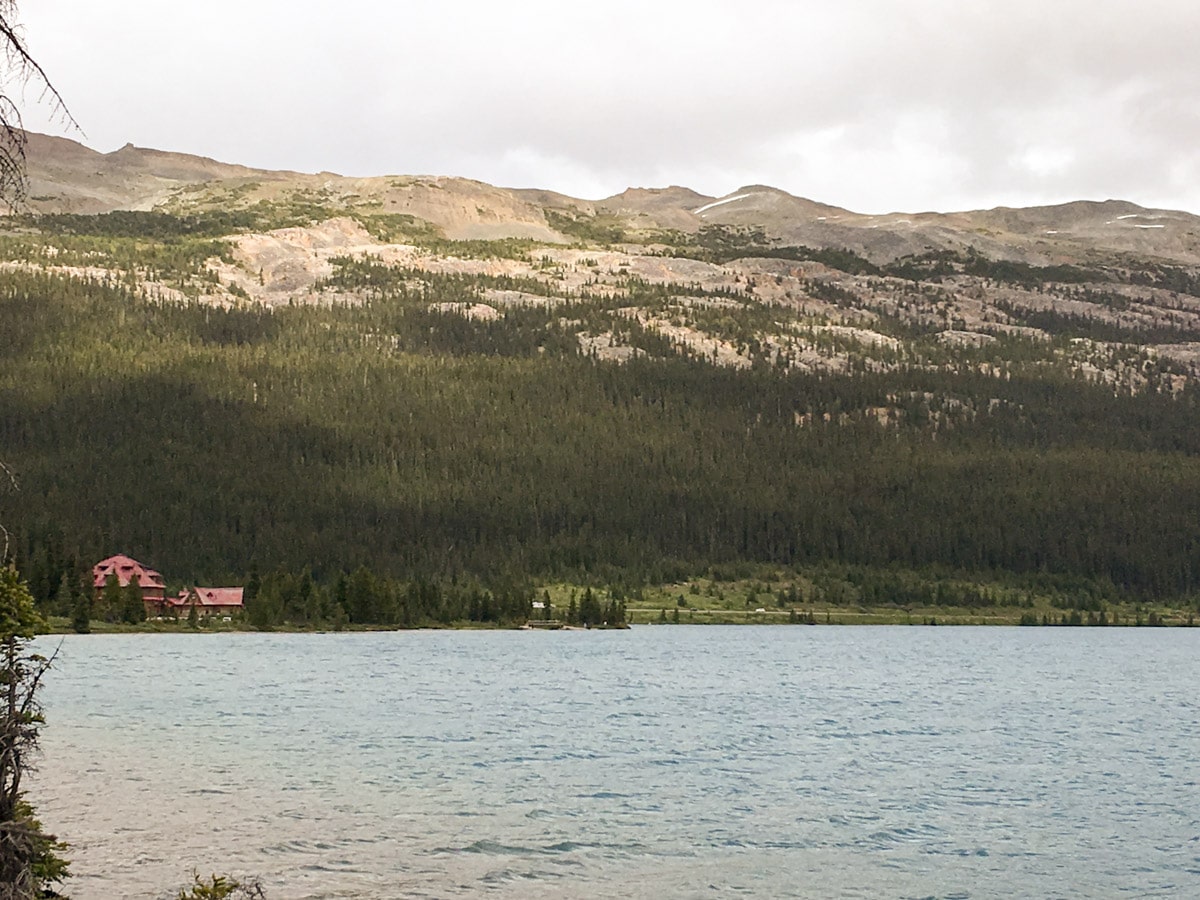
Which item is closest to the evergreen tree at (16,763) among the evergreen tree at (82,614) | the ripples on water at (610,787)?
the ripples on water at (610,787)

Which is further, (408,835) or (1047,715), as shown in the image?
(1047,715)

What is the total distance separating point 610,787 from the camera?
6875 cm

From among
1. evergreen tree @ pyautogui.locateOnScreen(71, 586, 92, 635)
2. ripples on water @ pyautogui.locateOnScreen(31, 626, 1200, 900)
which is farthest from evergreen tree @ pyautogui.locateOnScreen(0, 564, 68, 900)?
evergreen tree @ pyautogui.locateOnScreen(71, 586, 92, 635)

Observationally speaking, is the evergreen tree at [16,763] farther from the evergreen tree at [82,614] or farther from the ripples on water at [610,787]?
the evergreen tree at [82,614]

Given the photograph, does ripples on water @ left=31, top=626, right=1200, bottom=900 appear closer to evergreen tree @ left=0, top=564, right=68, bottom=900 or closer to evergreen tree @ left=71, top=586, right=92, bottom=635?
evergreen tree @ left=0, top=564, right=68, bottom=900

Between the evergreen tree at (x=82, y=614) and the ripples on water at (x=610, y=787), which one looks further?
the evergreen tree at (x=82, y=614)

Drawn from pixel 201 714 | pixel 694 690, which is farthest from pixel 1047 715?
pixel 201 714

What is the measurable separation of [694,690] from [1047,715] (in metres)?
29.9

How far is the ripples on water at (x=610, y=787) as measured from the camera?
161 ft

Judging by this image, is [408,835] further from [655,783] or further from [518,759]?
[518,759]

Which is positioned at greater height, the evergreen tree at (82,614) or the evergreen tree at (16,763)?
the evergreen tree at (16,763)

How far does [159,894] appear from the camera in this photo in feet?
143

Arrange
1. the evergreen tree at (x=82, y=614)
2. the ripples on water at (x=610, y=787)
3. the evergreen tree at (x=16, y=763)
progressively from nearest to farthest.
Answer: the evergreen tree at (x=16, y=763), the ripples on water at (x=610, y=787), the evergreen tree at (x=82, y=614)

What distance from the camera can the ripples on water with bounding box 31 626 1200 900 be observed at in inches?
1937
